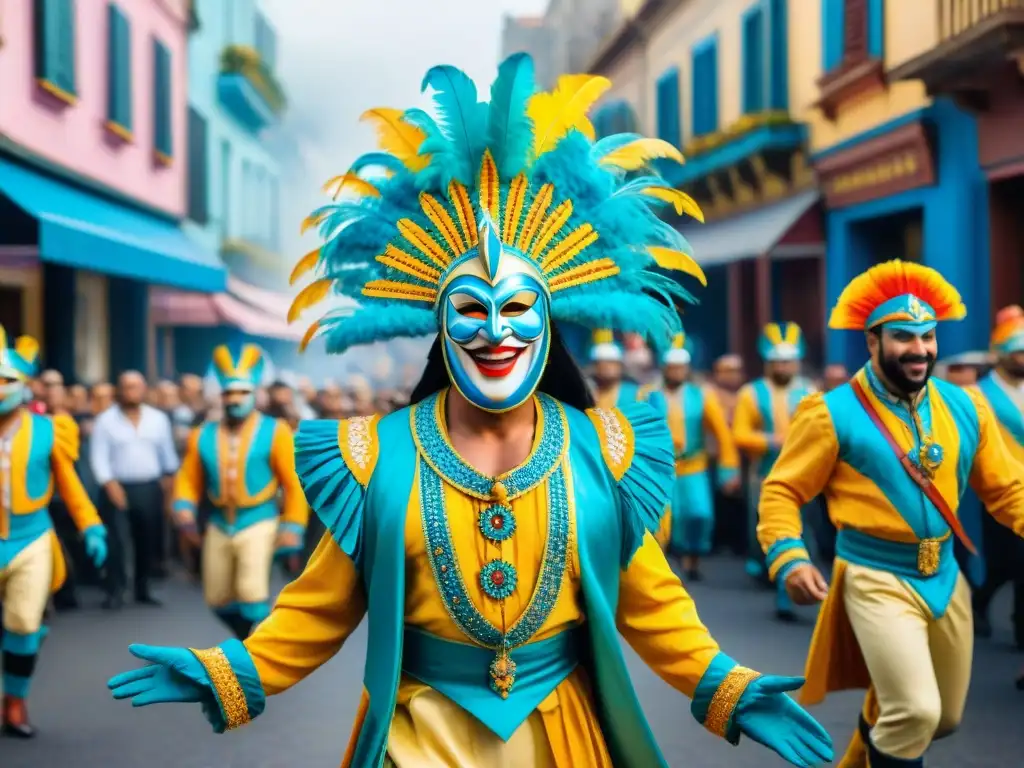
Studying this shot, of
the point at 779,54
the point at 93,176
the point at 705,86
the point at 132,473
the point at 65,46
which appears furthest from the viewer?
the point at 705,86

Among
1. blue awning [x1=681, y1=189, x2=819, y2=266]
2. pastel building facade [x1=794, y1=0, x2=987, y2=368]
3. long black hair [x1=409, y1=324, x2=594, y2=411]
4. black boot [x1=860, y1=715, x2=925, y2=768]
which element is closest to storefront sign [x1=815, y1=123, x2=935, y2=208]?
pastel building facade [x1=794, y1=0, x2=987, y2=368]

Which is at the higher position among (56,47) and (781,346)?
(56,47)

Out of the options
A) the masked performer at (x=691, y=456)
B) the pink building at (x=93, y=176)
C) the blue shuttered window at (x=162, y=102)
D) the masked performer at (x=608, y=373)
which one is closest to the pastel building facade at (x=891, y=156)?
the masked performer at (x=691, y=456)

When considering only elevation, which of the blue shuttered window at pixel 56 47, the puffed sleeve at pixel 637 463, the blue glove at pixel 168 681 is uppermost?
the blue shuttered window at pixel 56 47

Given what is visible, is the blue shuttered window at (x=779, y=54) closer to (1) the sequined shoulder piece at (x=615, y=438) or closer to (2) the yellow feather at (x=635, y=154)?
(2) the yellow feather at (x=635, y=154)

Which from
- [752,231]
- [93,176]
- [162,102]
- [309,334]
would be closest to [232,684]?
[309,334]

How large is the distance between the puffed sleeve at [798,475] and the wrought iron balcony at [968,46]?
24.5 feet

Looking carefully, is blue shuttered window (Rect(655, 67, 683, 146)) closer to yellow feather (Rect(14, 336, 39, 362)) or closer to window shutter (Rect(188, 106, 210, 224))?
window shutter (Rect(188, 106, 210, 224))

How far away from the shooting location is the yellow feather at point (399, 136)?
3.88 metres

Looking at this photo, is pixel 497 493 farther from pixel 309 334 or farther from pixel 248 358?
pixel 248 358

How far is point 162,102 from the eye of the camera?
2208 centimetres

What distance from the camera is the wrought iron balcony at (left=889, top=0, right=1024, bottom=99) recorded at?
12.0 metres

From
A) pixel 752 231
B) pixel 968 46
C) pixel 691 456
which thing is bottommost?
pixel 691 456

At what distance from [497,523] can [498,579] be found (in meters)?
0.14
